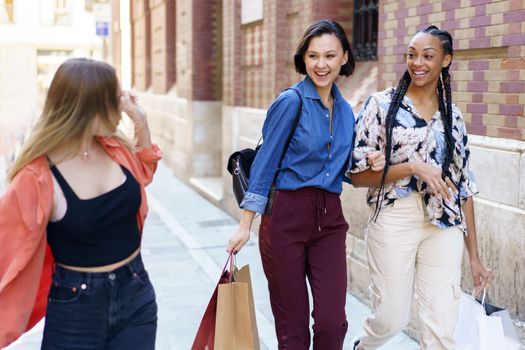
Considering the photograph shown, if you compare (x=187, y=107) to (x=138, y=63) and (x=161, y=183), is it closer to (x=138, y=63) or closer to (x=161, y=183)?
(x=161, y=183)

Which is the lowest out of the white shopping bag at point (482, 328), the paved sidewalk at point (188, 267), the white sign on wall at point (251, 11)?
the paved sidewalk at point (188, 267)

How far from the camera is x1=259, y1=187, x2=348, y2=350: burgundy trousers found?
3.52 metres

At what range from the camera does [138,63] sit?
1973 centimetres

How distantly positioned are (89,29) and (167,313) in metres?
26.8

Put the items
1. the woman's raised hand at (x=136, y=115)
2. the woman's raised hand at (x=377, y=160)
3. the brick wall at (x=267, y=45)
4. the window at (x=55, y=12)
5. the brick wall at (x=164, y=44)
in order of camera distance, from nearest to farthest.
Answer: the woman's raised hand at (x=136, y=115) → the woman's raised hand at (x=377, y=160) → the brick wall at (x=267, y=45) → the brick wall at (x=164, y=44) → the window at (x=55, y=12)

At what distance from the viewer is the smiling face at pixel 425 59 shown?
3.57 meters

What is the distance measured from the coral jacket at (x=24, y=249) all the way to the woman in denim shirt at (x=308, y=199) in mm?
1073

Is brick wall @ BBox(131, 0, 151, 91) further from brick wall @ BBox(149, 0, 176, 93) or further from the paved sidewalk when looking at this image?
the paved sidewalk

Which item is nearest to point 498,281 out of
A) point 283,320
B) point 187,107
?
point 283,320

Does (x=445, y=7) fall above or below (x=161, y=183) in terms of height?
above

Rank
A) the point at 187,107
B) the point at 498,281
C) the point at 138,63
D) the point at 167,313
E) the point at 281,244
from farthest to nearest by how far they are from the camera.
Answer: the point at 138,63, the point at 187,107, the point at 167,313, the point at 498,281, the point at 281,244

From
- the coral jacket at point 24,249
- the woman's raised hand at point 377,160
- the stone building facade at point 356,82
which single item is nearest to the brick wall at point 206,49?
the stone building facade at point 356,82

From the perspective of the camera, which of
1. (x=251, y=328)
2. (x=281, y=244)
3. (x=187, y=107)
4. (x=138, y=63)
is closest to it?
(x=251, y=328)

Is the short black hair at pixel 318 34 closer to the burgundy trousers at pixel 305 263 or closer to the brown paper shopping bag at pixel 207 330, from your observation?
the burgundy trousers at pixel 305 263
